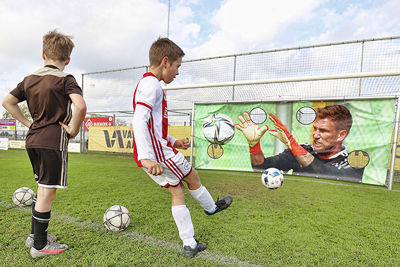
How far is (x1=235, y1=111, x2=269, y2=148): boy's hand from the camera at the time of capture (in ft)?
22.5

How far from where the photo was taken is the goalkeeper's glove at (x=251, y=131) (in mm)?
6863

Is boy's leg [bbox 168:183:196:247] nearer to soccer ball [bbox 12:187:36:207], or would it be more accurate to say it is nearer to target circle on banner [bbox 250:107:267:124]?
soccer ball [bbox 12:187:36:207]

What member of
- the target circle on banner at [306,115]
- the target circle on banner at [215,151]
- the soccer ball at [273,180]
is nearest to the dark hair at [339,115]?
the target circle on banner at [306,115]

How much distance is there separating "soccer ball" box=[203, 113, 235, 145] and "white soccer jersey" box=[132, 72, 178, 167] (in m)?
5.42

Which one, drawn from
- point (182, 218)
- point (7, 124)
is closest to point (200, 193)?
point (182, 218)

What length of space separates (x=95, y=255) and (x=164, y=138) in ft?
3.43

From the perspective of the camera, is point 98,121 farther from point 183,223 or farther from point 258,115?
point 183,223

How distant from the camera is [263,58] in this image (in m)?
7.68

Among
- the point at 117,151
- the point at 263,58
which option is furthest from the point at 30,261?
the point at 117,151

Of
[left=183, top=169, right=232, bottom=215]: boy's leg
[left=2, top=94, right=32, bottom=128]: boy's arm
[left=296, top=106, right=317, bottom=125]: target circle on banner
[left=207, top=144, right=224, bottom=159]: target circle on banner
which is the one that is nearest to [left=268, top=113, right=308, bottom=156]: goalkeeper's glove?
[left=296, top=106, right=317, bottom=125]: target circle on banner

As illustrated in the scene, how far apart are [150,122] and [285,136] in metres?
5.55

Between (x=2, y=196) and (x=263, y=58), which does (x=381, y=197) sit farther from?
(x=2, y=196)

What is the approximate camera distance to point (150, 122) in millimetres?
1770

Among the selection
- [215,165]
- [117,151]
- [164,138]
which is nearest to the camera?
[164,138]
